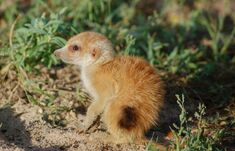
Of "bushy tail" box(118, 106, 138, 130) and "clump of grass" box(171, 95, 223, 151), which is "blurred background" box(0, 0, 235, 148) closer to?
"clump of grass" box(171, 95, 223, 151)

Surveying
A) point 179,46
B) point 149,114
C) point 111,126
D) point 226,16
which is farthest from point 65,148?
point 226,16

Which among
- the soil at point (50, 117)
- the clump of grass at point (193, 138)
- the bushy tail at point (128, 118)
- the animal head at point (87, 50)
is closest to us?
the clump of grass at point (193, 138)

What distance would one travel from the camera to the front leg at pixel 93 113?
5.07 meters

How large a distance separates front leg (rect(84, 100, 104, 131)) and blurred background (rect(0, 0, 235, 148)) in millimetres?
374

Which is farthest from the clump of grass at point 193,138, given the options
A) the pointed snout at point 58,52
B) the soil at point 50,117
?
the pointed snout at point 58,52

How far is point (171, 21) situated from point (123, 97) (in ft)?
10.6

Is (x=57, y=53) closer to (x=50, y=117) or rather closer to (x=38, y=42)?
(x=38, y=42)

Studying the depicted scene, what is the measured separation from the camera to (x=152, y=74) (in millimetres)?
5082

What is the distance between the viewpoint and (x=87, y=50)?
17.7ft

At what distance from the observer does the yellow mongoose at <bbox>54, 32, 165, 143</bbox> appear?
4824 millimetres

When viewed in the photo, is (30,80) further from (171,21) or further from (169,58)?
(171,21)

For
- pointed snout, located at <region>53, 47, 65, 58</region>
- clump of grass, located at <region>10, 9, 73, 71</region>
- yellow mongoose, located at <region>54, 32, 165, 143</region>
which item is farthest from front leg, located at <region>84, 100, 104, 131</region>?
clump of grass, located at <region>10, 9, 73, 71</region>

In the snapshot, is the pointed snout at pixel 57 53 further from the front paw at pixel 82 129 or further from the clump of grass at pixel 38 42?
the front paw at pixel 82 129

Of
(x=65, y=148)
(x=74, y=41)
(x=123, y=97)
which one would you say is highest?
(x=74, y=41)
